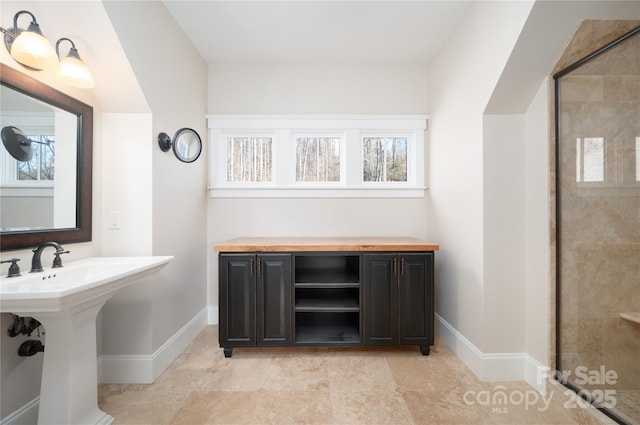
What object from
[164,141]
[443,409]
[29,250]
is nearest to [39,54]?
[164,141]

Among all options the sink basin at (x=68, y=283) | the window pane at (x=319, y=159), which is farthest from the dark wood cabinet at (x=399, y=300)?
the sink basin at (x=68, y=283)

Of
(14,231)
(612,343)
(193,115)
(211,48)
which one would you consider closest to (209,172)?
(193,115)

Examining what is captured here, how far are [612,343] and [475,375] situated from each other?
2.70 feet

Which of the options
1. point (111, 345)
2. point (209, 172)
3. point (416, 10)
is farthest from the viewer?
point (209, 172)

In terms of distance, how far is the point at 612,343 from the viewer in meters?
1.62

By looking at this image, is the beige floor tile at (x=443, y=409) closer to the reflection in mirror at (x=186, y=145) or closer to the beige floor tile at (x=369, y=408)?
the beige floor tile at (x=369, y=408)

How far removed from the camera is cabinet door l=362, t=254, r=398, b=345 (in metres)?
2.22

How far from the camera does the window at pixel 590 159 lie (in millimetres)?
1618

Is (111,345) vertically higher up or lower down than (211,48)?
lower down

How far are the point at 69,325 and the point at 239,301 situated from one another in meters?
1.07

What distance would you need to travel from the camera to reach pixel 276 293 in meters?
2.21

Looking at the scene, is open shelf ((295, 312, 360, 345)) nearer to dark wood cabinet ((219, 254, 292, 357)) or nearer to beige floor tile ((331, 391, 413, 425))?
dark wood cabinet ((219, 254, 292, 357))

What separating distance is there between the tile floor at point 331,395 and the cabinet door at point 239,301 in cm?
22

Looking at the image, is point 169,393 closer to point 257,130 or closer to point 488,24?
point 257,130
